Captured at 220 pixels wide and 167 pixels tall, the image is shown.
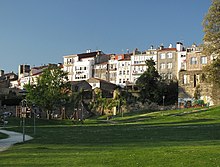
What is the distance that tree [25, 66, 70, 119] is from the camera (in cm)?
7869

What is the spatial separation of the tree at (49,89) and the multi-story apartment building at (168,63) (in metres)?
37.0

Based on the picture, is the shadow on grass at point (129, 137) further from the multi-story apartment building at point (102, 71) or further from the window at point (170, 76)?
the multi-story apartment building at point (102, 71)

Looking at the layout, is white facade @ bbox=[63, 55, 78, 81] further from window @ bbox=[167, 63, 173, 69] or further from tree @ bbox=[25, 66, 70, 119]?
tree @ bbox=[25, 66, 70, 119]

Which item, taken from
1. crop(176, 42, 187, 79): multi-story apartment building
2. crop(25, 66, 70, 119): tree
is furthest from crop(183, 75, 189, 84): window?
crop(25, 66, 70, 119): tree

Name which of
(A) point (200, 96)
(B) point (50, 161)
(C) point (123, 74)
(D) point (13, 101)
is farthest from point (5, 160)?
(C) point (123, 74)

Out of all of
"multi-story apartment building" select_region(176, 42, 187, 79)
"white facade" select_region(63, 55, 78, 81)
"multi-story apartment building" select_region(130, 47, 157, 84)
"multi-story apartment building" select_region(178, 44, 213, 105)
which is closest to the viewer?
"multi-story apartment building" select_region(178, 44, 213, 105)

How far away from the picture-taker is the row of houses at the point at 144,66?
8688 cm

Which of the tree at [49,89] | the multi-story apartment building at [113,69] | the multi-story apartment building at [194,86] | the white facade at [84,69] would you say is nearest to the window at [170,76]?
the multi-story apartment building at [194,86]

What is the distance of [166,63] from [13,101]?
141 ft

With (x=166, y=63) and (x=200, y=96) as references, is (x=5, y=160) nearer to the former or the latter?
(x=200, y=96)

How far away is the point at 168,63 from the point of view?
362 feet

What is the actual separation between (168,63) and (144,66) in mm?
7959

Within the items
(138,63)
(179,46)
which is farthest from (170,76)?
(138,63)

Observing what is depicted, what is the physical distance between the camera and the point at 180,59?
108 metres
